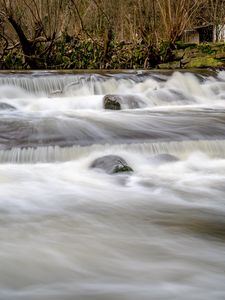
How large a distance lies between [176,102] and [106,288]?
7.13 m

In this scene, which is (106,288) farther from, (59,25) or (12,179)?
(59,25)

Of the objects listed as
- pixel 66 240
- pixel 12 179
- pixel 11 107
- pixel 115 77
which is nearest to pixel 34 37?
pixel 115 77

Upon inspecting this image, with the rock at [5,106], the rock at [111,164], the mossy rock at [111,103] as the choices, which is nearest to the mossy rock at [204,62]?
the mossy rock at [111,103]

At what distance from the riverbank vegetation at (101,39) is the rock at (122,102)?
439 centimetres

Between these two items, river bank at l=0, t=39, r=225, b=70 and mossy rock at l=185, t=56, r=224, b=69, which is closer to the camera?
mossy rock at l=185, t=56, r=224, b=69

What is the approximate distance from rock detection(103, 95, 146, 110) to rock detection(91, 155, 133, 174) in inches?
119

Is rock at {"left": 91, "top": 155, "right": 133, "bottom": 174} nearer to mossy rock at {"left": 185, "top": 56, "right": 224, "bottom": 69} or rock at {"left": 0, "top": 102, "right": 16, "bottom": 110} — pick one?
rock at {"left": 0, "top": 102, "right": 16, "bottom": 110}

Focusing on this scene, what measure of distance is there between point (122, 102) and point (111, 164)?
3.51 metres

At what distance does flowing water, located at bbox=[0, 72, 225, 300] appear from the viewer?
7.90ft

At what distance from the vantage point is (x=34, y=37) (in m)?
13.1

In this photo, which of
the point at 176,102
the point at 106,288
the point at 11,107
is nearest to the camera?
the point at 106,288

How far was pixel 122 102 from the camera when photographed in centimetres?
825

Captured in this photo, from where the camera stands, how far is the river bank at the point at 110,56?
13.0m

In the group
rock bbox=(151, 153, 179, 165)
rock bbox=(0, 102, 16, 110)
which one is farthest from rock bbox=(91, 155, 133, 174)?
rock bbox=(0, 102, 16, 110)
